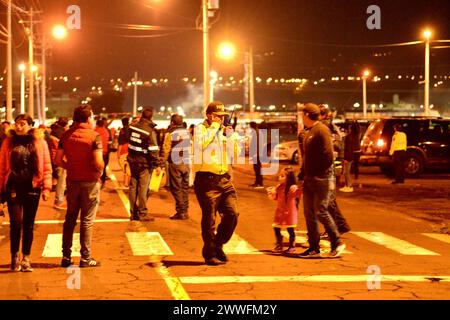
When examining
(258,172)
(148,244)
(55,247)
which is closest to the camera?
(55,247)

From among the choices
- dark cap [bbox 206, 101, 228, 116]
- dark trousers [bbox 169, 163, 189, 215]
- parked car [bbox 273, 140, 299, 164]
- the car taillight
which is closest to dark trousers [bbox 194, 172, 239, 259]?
dark cap [bbox 206, 101, 228, 116]

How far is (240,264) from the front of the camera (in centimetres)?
885

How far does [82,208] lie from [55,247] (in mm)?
1887

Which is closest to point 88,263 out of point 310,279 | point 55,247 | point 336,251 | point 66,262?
point 66,262

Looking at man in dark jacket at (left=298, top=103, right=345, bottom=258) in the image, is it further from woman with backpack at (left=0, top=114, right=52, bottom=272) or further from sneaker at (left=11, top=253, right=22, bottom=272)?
sneaker at (left=11, top=253, right=22, bottom=272)

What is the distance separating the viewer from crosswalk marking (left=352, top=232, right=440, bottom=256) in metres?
9.98

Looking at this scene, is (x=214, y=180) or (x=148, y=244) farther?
(x=148, y=244)

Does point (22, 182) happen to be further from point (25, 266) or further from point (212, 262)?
point (212, 262)

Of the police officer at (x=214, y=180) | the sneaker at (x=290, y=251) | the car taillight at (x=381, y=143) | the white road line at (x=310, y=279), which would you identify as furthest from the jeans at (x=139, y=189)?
the car taillight at (x=381, y=143)

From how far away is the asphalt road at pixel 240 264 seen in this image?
7.28m

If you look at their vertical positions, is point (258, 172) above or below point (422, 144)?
below

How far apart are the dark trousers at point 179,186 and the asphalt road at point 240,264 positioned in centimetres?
30

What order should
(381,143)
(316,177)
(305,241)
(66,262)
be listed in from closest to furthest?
(66,262)
(316,177)
(305,241)
(381,143)

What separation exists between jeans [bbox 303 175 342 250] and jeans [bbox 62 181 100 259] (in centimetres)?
257
